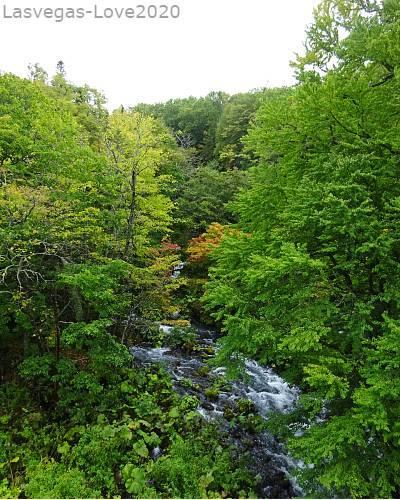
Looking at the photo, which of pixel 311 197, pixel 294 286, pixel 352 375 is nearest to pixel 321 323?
pixel 294 286

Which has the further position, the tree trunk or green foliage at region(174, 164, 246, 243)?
green foliage at region(174, 164, 246, 243)

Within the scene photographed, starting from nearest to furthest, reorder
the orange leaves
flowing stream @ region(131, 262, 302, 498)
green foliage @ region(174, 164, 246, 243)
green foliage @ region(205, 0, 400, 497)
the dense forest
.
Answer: green foliage @ region(205, 0, 400, 497), the dense forest, flowing stream @ region(131, 262, 302, 498), the orange leaves, green foliage @ region(174, 164, 246, 243)

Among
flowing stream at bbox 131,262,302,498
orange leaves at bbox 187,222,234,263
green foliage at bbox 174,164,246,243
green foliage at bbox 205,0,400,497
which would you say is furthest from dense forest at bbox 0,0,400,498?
green foliage at bbox 174,164,246,243

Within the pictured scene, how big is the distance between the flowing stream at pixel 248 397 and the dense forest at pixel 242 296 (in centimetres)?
17

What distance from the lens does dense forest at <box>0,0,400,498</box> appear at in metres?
5.93

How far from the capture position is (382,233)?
6031mm

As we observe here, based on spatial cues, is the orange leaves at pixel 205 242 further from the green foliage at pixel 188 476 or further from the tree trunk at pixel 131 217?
the green foliage at pixel 188 476

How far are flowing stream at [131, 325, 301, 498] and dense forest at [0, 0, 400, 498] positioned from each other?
168 mm

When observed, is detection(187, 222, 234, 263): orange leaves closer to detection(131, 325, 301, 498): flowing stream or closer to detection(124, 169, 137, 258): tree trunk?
detection(131, 325, 301, 498): flowing stream

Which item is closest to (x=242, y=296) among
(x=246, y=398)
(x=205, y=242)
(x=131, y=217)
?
(x=131, y=217)

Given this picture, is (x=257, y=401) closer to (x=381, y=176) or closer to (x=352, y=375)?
(x=352, y=375)

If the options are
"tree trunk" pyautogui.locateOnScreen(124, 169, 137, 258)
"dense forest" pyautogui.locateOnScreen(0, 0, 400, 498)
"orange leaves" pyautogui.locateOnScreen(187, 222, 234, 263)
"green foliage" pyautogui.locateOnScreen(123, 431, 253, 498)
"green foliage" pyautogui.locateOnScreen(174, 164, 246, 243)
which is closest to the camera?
"dense forest" pyautogui.locateOnScreen(0, 0, 400, 498)

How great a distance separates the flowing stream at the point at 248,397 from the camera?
863 centimetres

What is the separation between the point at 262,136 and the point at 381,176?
237 centimetres
